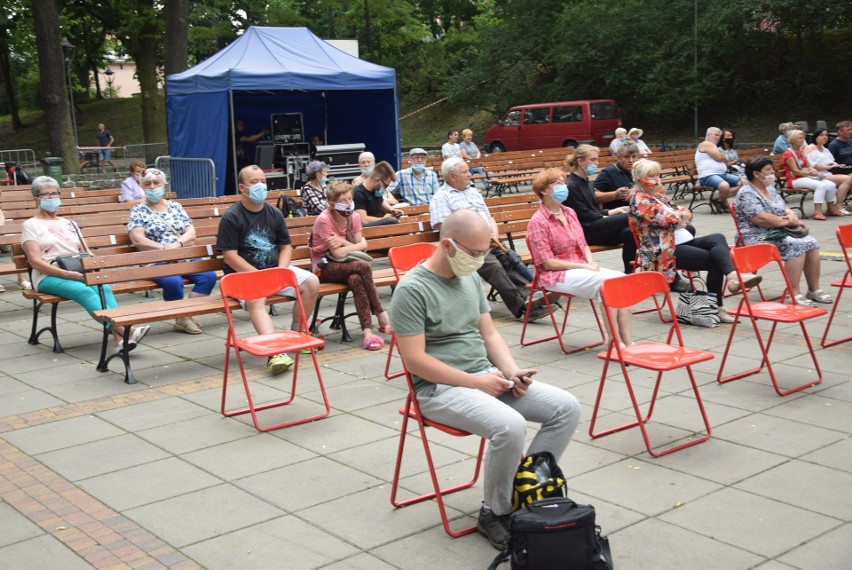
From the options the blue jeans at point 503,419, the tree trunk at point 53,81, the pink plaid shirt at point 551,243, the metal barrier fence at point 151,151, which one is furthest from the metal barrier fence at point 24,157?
the blue jeans at point 503,419

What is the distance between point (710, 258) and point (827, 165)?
9140mm

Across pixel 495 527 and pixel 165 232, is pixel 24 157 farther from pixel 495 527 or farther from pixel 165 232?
pixel 495 527

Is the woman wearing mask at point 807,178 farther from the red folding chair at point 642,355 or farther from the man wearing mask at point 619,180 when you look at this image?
the red folding chair at point 642,355

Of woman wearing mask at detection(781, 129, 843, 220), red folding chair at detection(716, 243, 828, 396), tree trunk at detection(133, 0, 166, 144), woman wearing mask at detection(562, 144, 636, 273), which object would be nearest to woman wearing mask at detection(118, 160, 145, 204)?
woman wearing mask at detection(562, 144, 636, 273)

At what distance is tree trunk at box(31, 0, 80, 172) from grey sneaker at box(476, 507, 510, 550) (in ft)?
77.6

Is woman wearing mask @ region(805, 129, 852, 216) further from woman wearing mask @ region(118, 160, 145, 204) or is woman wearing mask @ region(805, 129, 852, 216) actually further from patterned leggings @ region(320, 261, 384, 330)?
woman wearing mask @ region(118, 160, 145, 204)

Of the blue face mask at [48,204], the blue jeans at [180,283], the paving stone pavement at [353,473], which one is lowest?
the paving stone pavement at [353,473]

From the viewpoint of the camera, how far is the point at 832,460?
5.14 m

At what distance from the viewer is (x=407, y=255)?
7605mm

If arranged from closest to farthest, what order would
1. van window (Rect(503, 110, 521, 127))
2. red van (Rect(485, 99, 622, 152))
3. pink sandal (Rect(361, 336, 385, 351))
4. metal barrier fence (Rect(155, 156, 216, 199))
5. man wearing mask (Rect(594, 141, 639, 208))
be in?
pink sandal (Rect(361, 336, 385, 351)), man wearing mask (Rect(594, 141, 639, 208)), metal barrier fence (Rect(155, 156, 216, 199)), red van (Rect(485, 99, 622, 152)), van window (Rect(503, 110, 521, 127))

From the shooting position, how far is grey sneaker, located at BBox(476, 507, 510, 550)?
4199 millimetres

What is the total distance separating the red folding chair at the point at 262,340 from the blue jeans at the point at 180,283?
201 cm

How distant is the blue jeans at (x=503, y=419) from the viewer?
4.15 metres

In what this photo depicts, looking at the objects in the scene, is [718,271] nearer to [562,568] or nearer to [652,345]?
[652,345]
